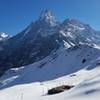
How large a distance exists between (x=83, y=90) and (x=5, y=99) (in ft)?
38.0

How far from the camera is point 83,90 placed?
2345 cm

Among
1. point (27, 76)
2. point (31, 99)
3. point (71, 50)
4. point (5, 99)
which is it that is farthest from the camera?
point (71, 50)

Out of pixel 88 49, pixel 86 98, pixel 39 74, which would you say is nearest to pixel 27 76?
pixel 39 74

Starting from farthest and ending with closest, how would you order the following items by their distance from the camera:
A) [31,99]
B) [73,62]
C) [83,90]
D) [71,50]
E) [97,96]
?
[71,50], [73,62], [31,99], [83,90], [97,96]

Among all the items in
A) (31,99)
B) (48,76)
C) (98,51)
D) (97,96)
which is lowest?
(97,96)

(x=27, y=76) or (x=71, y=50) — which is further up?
(x=71, y=50)

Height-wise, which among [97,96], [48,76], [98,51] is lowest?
[97,96]

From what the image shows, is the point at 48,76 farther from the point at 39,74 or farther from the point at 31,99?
the point at 31,99

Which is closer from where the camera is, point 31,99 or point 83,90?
point 83,90

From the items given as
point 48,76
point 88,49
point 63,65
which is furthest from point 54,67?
point 88,49

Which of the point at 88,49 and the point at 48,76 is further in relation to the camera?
the point at 88,49

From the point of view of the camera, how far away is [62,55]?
17650 cm

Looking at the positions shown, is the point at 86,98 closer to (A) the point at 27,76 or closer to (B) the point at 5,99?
(B) the point at 5,99

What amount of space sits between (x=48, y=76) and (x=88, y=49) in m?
39.4
